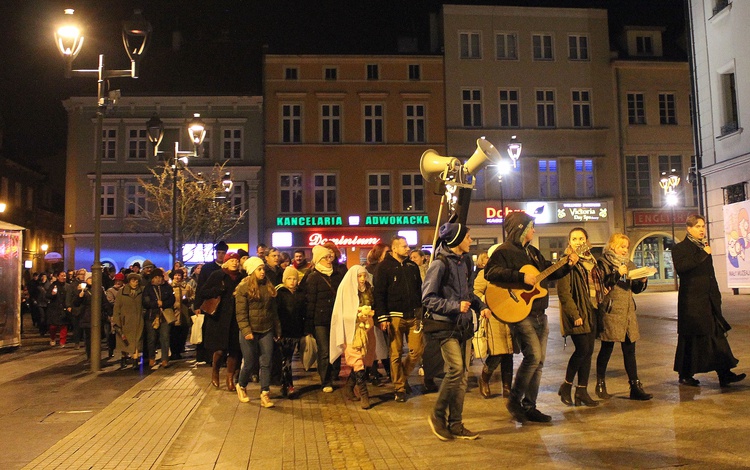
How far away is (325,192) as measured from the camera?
3606 cm

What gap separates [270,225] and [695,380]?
95.8 ft

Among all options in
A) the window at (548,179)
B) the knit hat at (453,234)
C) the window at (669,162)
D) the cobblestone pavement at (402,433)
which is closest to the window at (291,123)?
the window at (548,179)

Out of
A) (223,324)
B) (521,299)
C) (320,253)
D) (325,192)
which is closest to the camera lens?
(521,299)

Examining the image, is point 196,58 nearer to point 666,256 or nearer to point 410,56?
point 410,56

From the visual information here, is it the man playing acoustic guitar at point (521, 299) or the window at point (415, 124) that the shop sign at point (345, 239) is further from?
the man playing acoustic guitar at point (521, 299)

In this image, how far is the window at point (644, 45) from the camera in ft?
126

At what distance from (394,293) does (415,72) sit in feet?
98.0

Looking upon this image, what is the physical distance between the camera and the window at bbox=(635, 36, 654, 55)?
3850 centimetres

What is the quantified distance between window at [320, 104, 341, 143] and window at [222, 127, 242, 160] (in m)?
4.73

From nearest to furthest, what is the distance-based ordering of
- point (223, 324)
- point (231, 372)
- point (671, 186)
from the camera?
point (223, 324)
point (231, 372)
point (671, 186)

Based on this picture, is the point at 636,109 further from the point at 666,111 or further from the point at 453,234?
the point at 453,234

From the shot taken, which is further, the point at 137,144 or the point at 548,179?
the point at 548,179

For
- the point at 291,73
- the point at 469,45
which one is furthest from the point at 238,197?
the point at 469,45

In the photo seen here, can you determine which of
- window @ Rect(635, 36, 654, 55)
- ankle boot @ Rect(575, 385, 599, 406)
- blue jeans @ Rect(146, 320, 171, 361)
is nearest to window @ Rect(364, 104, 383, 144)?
window @ Rect(635, 36, 654, 55)
